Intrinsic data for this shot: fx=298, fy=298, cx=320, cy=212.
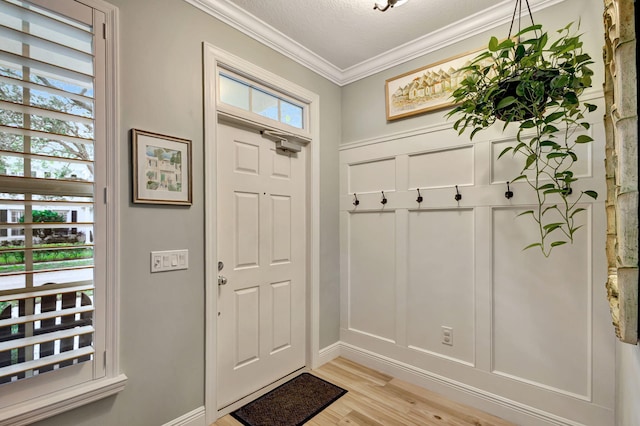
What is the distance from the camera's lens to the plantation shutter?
3.93 feet

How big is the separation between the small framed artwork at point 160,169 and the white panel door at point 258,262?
0.29 metres

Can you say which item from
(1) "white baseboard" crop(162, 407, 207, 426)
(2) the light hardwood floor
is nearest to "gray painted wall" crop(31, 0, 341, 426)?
(1) "white baseboard" crop(162, 407, 207, 426)

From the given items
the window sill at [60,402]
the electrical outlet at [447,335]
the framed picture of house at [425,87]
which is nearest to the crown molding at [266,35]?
the framed picture of house at [425,87]

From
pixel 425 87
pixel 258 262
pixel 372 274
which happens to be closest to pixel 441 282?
pixel 372 274

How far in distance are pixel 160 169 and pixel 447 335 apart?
2170 mm

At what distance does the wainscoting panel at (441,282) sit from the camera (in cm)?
207

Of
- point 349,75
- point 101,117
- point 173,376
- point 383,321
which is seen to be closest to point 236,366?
point 173,376

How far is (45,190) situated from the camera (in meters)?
1.29

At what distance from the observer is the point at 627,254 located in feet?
1.94

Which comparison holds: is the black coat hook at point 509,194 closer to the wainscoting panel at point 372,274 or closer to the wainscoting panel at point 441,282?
the wainscoting panel at point 441,282

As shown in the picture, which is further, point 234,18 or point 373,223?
point 373,223

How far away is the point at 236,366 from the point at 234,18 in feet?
7.70

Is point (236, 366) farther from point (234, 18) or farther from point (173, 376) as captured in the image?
point (234, 18)

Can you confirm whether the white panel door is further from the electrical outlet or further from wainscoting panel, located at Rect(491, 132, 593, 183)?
wainscoting panel, located at Rect(491, 132, 593, 183)
